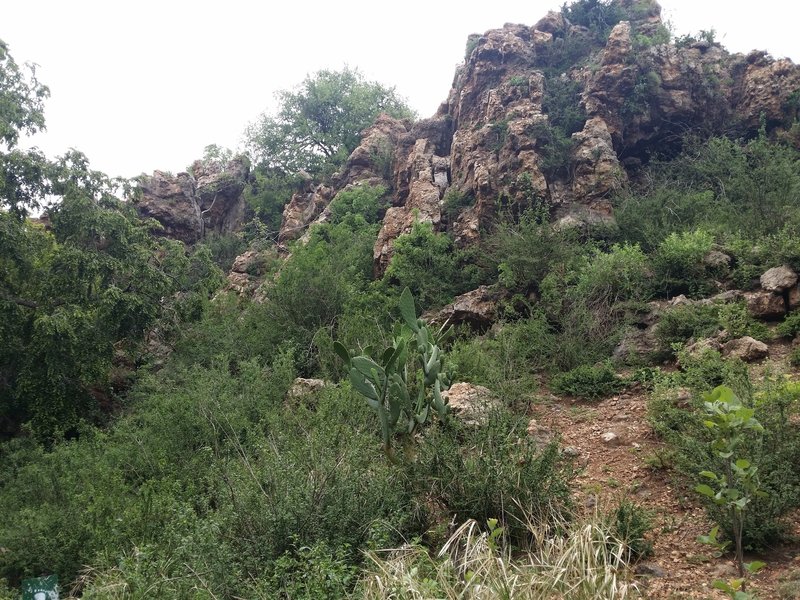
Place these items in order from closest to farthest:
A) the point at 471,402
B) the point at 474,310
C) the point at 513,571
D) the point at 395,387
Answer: the point at 513,571 < the point at 395,387 < the point at 471,402 < the point at 474,310

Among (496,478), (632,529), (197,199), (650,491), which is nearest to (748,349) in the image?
(650,491)

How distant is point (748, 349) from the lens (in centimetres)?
697

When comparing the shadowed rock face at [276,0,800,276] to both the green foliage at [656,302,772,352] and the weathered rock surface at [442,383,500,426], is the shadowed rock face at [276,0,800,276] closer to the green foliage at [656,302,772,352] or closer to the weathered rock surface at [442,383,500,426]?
the green foliage at [656,302,772,352]

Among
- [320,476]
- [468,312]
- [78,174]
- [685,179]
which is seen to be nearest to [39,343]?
[78,174]

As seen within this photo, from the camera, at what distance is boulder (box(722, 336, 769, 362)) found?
6.94 m

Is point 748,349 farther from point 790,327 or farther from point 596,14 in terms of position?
point 596,14

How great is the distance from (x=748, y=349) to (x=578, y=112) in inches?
399

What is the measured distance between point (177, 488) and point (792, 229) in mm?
9269

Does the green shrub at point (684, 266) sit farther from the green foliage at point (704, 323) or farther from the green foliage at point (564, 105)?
the green foliage at point (564, 105)

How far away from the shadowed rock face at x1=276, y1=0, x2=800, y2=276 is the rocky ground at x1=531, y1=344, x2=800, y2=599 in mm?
6359

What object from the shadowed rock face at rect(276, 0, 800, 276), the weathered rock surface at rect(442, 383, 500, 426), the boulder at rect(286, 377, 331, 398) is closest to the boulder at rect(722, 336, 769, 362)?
the weathered rock surface at rect(442, 383, 500, 426)

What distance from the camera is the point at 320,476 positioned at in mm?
4613

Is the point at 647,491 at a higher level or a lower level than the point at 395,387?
lower

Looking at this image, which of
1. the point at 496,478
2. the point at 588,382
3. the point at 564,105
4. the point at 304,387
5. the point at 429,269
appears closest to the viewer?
the point at 496,478
